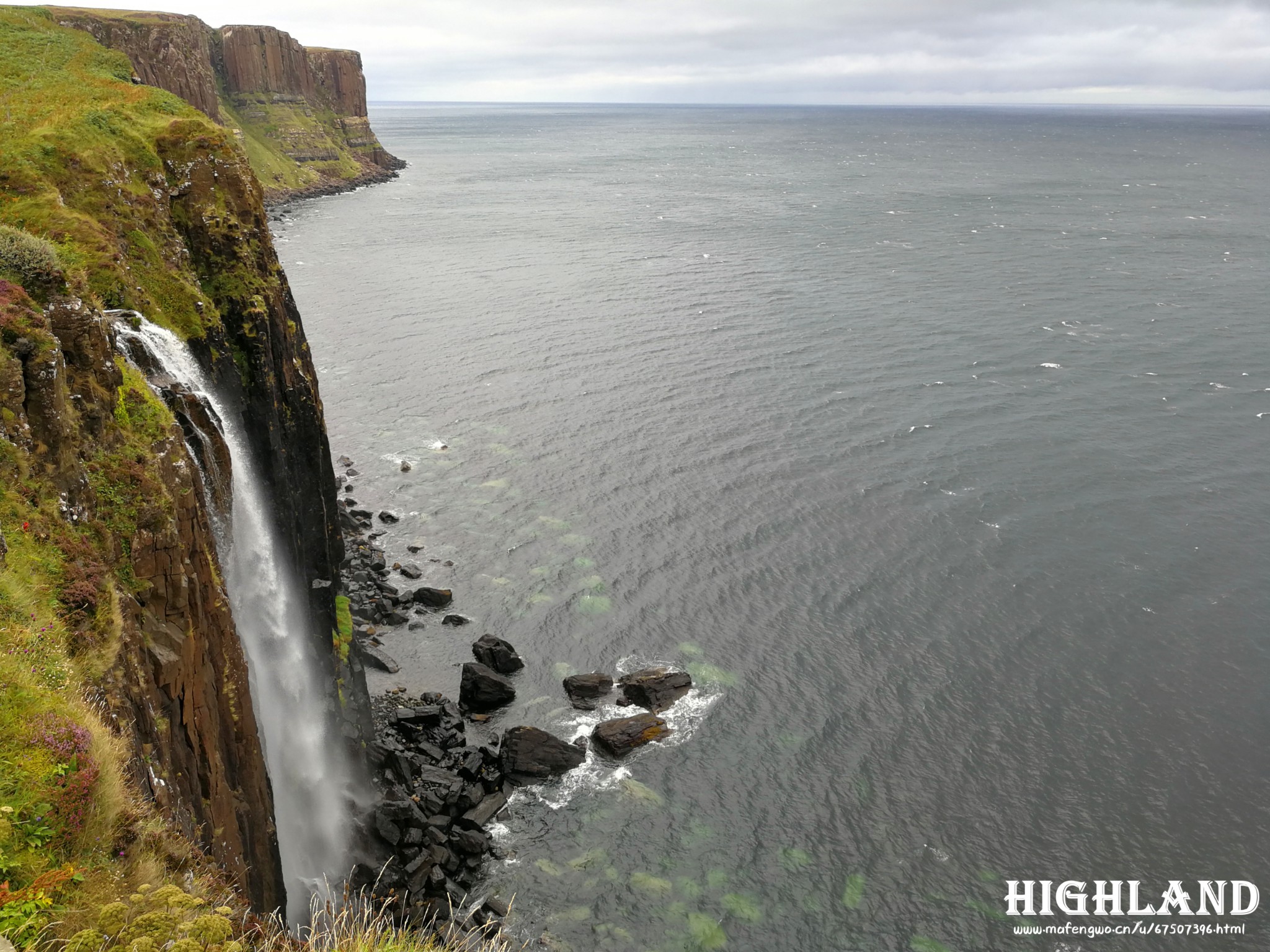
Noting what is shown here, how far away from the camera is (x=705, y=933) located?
2845 cm

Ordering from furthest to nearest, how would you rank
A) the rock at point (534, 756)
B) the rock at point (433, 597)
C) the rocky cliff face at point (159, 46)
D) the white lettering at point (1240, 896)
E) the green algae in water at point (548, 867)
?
the rocky cliff face at point (159, 46) → the rock at point (433, 597) → the rock at point (534, 756) → the green algae in water at point (548, 867) → the white lettering at point (1240, 896)

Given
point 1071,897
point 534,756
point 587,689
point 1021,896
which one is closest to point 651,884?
point 534,756

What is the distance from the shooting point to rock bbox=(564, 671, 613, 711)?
3872 cm

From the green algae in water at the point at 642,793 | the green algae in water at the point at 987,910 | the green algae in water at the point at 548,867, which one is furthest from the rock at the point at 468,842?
the green algae in water at the point at 987,910

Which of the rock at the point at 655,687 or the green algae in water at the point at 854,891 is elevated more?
the rock at the point at 655,687

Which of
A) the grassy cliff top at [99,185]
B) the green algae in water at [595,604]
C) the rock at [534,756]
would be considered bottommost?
the rock at [534,756]

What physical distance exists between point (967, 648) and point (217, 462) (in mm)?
32829

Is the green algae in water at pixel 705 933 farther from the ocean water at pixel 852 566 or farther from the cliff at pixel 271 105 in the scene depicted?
the cliff at pixel 271 105

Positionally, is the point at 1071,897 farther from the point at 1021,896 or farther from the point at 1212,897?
→ the point at 1212,897

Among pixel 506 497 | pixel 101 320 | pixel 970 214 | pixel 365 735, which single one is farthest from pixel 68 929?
pixel 970 214

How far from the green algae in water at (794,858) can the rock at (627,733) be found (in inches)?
293

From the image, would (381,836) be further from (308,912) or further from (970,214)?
(970,214)

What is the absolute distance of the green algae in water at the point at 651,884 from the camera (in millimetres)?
29984

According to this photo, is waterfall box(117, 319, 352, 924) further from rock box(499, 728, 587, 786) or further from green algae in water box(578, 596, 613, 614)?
green algae in water box(578, 596, 613, 614)
